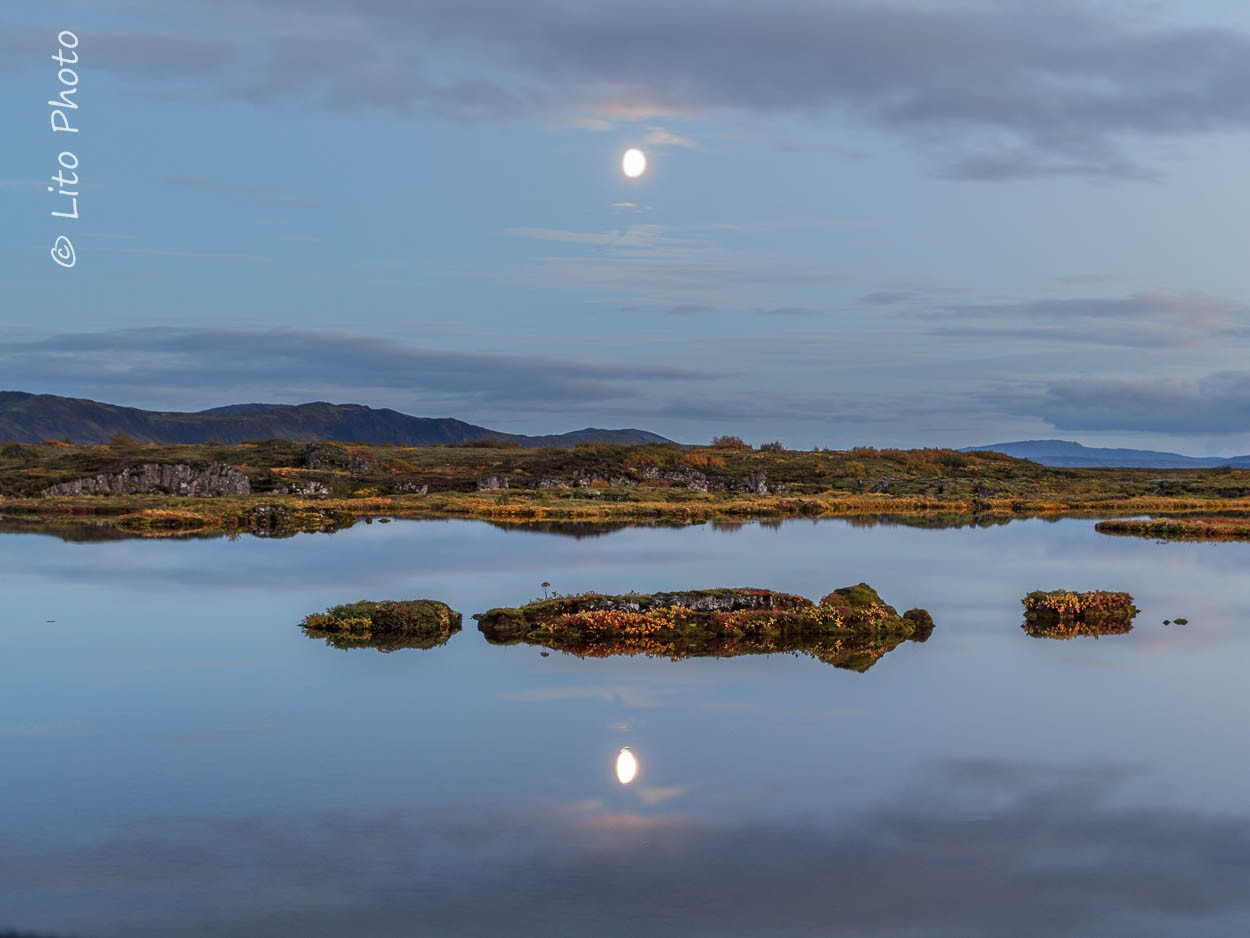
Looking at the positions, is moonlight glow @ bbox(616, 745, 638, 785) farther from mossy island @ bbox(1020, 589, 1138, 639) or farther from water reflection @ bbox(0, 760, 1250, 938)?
mossy island @ bbox(1020, 589, 1138, 639)

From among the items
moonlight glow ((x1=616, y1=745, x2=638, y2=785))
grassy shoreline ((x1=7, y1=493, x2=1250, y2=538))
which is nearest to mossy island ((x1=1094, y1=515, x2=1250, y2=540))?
grassy shoreline ((x1=7, y1=493, x2=1250, y2=538))

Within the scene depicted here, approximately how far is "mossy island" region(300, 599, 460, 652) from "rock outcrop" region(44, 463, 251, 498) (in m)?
64.7

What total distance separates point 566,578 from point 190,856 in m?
29.5

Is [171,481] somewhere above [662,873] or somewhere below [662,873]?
above

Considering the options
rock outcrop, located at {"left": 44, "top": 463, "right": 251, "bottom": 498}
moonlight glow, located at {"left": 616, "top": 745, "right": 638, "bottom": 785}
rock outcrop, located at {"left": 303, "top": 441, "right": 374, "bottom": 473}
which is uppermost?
rock outcrop, located at {"left": 303, "top": 441, "right": 374, "bottom": 473}

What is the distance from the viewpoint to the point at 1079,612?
38.5 m

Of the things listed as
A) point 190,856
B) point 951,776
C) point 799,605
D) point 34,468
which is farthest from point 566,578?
point 34,468

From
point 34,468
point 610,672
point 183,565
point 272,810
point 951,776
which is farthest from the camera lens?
point 34,468

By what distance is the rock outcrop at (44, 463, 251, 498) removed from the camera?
94625mm

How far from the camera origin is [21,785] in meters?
19.4

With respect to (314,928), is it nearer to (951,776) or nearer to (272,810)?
(272,810)

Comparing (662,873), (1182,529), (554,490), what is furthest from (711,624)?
(554,490)

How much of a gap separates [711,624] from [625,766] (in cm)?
1342

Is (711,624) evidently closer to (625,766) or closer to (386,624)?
(386,624)
